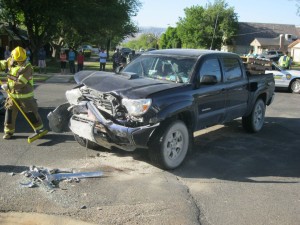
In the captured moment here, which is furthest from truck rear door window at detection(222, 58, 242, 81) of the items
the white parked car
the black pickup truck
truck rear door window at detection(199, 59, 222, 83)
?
the white parked car

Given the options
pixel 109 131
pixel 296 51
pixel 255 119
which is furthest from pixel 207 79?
pixel 296 51

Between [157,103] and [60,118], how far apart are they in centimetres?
178

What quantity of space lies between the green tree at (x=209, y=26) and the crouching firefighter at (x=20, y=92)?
2921 inches

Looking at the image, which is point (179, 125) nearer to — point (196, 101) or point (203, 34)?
point (196, 101)

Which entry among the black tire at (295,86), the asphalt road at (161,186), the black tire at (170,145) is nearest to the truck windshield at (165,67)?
the black tire at (170,145)

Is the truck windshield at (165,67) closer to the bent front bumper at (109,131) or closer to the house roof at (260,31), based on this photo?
the bent front bumper at (109,131)

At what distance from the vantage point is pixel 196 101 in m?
6.46

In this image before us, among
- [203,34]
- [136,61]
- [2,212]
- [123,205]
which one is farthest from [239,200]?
[203,34]

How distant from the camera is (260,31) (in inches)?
3679

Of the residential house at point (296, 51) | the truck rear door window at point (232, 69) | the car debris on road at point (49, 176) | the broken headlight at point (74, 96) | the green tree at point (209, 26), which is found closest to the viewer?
the car debris on road at point (49, 176)

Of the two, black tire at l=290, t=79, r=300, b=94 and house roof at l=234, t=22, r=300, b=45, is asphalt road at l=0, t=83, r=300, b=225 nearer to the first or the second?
black tire at l=290, t=79, r=300, b=94

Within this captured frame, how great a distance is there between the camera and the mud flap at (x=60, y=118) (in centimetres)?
654

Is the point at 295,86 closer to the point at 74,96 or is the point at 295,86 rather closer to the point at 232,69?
the point at 232,69

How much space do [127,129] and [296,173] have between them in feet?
9.02
